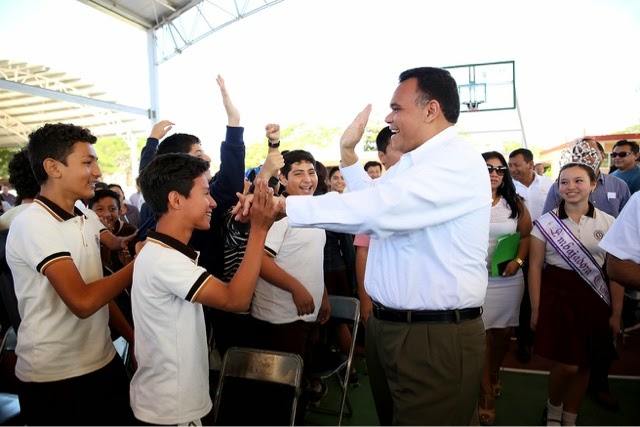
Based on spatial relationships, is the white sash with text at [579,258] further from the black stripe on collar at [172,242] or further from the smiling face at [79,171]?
the smiling face at [79,171]

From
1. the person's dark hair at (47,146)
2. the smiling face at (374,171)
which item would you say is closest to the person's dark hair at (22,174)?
the person's dark hair at (47,146)

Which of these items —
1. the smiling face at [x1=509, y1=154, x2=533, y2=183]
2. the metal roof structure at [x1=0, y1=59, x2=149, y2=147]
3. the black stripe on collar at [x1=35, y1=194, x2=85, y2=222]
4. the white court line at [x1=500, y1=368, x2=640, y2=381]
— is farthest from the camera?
the metal roof structure at [x1=0, y1=59, x2=149, y2=147]

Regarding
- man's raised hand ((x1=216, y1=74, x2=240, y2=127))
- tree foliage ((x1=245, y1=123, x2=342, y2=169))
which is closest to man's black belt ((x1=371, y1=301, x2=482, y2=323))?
man's raised hand ((x1=216, y1=74, x2=240, y2=127))

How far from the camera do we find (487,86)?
13.7 meters

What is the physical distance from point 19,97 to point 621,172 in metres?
11.3

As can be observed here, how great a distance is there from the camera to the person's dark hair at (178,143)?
2387 mm

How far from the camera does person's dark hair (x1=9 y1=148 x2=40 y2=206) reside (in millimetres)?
2301

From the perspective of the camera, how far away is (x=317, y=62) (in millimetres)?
28094

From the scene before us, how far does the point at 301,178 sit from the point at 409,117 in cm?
141

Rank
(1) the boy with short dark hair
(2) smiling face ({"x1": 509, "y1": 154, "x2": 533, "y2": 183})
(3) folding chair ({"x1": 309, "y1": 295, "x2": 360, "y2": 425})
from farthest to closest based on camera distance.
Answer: (2) smiling face ({"x1": 509, "y1": 154, "x2": 533, "y2": 183}), (3) folding chair ({"x1": 309, "y1": 295, "x2": 360, "y2": 425}), (1) the boy with short dark hair

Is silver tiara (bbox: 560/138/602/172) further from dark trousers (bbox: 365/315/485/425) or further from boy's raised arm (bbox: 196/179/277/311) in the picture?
boy's raised arm (bbox: 196/179/277/311)

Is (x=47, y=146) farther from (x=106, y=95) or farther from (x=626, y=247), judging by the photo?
(x=106, y=95)

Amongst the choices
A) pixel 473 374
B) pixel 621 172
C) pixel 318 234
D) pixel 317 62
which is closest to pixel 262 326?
pixel 318 234

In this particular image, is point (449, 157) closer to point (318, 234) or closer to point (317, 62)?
point (318, 234)
